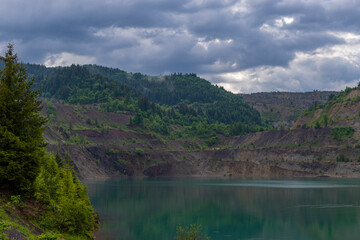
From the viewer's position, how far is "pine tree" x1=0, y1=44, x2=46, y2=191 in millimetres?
31484

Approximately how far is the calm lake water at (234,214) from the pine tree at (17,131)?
18367 mm

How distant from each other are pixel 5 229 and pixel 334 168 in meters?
151

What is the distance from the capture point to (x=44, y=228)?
33719mm

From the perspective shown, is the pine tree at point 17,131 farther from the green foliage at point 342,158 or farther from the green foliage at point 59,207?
the green foliage at point 342,158

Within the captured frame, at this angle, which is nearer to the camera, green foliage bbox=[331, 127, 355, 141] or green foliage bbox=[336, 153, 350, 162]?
green foliage bbox=[336, 153, 350, 162]

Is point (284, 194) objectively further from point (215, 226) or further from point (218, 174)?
point (218, 174)

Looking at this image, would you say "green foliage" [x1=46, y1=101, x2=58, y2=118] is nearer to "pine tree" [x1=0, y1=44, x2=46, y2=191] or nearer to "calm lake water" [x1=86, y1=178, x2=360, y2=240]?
"calm lake water" [x1=86, y1=178, x2=360, y2=240]

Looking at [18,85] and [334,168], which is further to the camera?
[334,168]

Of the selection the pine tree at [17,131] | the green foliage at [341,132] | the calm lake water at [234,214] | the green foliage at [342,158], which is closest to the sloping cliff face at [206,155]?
the green foliage at [342,158]

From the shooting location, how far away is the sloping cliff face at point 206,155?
16125 centimetres

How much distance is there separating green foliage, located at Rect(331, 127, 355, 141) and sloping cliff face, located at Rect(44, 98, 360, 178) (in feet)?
4.41

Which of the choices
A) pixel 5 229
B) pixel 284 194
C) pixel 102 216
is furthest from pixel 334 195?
pixel 5 229

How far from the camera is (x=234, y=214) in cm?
6744

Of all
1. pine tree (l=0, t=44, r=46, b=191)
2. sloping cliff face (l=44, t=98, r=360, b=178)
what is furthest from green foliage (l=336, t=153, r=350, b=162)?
pine tree (l=0, t=44, r=46, b=191)
